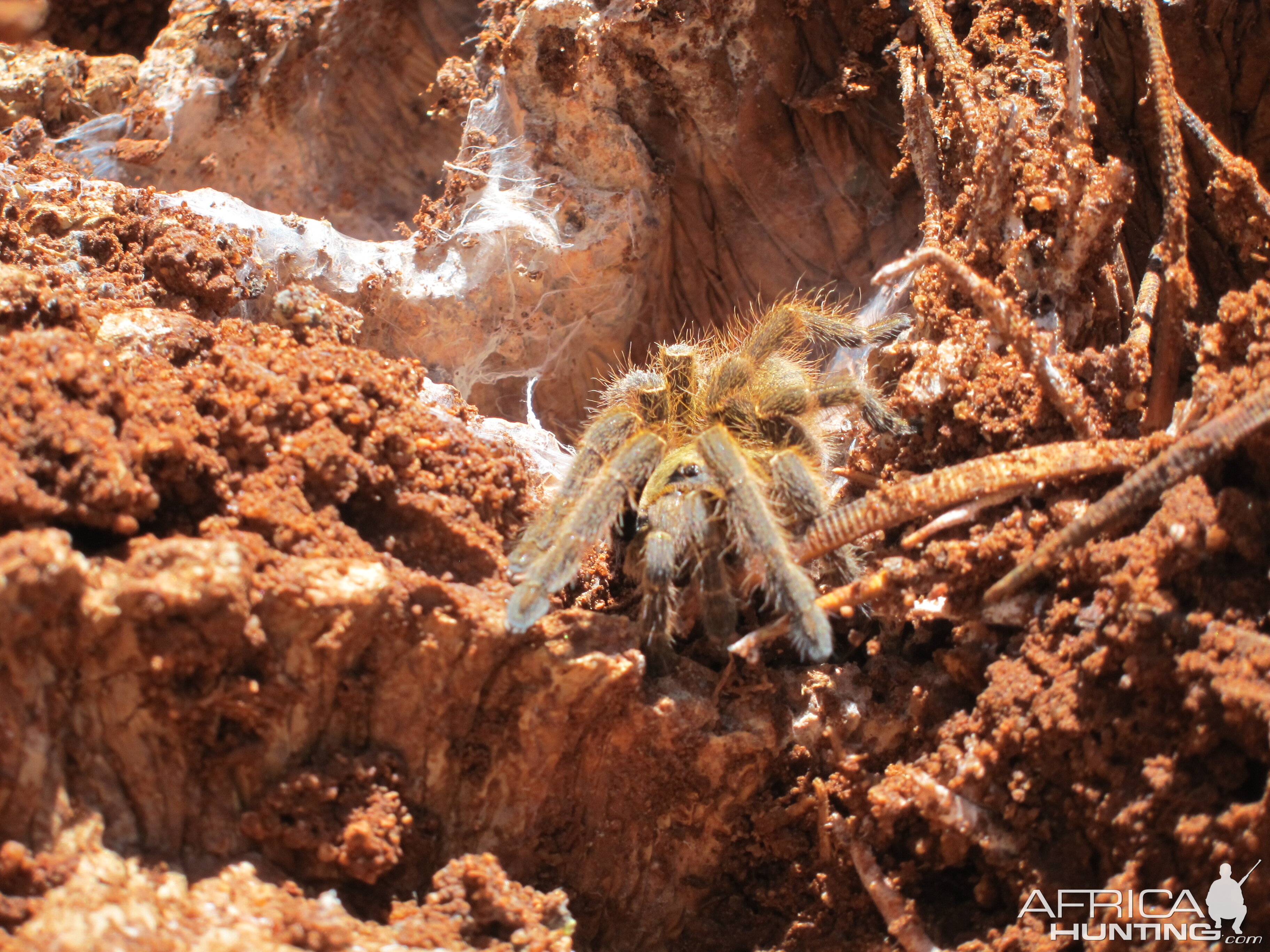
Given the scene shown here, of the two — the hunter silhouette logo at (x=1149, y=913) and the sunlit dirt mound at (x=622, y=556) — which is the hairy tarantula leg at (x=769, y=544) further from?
the hunter silhouette logo at (x=1149, y=913)

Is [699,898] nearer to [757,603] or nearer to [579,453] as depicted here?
[757,603]

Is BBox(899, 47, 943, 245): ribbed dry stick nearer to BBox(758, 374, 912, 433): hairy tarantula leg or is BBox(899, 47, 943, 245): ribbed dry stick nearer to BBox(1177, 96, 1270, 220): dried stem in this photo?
BBox(758, 374, 912, 433): hairy tarantula leg

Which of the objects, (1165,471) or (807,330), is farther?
(807,330)

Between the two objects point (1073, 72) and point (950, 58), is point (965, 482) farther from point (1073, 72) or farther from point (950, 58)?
point (950, 58)

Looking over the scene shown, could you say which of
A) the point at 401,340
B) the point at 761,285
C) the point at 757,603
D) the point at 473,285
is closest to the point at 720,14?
the point at 761,285

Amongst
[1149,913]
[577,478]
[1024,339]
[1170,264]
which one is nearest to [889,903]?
[1149,913]

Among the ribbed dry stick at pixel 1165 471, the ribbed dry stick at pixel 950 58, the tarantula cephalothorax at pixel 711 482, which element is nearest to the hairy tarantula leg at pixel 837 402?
the tarantula cephalothorax at pixel 711 482

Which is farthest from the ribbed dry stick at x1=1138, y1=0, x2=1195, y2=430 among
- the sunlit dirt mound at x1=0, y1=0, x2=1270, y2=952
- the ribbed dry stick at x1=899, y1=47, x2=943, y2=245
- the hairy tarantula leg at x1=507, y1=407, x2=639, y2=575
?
the hairy tarantula leg at x1=507, y1=407, x2=639, y2=575
